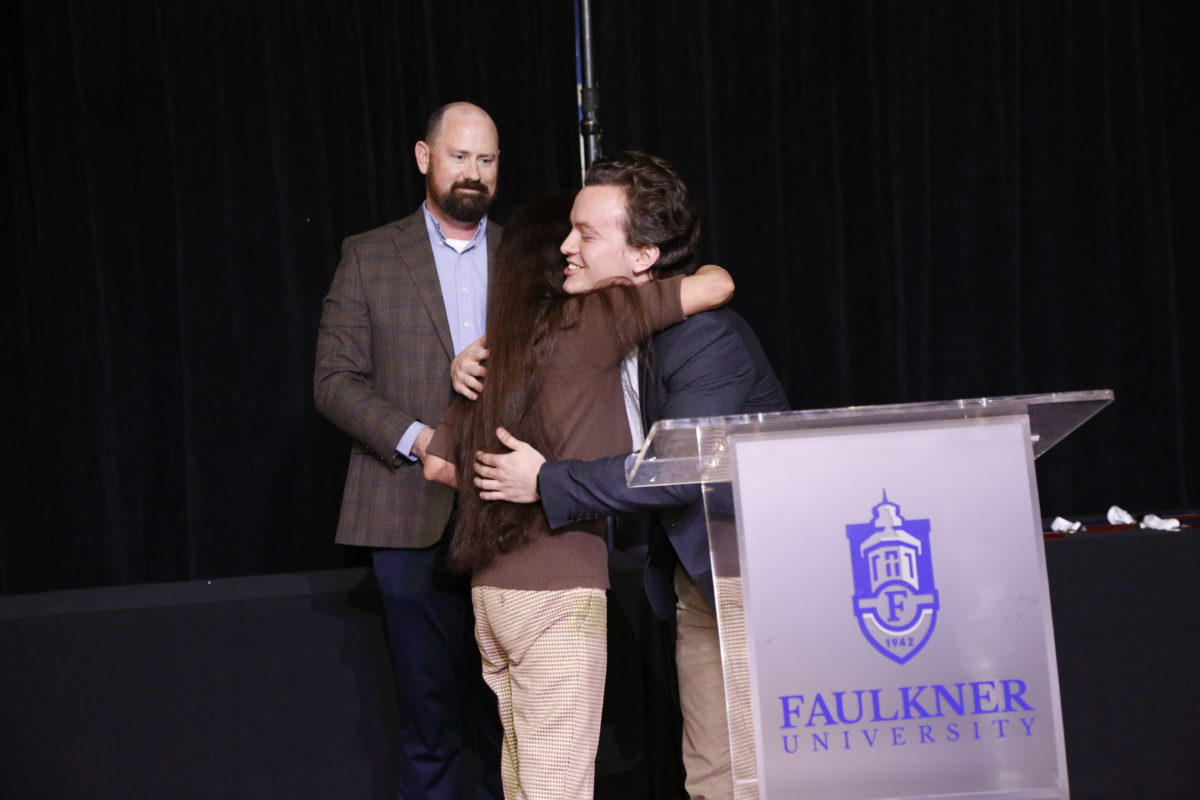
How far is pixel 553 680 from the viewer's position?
171cm

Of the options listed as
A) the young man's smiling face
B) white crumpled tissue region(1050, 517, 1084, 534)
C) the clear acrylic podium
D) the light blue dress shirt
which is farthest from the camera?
white crumpled tissue region(1050, 517, 1084, 534)

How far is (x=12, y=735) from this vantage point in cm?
253

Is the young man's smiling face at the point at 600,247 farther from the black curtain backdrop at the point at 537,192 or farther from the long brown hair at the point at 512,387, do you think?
the black curtain backdrop at the point at 537,192

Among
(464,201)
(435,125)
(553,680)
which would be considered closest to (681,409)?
(553,680)

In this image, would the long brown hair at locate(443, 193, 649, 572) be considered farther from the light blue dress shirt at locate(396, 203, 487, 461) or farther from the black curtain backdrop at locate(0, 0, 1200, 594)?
the black curtain backdrop at locate(0, 0, 1200, 594)

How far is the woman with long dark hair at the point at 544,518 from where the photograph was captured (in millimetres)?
1715

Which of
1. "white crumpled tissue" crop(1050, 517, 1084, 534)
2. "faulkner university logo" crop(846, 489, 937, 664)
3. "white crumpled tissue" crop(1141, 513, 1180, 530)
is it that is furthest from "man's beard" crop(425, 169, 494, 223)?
"white crumpled tissue" crop(1141, 513, 1180, 530)

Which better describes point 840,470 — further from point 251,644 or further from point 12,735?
point 12,735

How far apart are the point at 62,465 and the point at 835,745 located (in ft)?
8.25

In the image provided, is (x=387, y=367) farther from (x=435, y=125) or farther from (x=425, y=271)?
(x=435, y=125)

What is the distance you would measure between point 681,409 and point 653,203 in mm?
361

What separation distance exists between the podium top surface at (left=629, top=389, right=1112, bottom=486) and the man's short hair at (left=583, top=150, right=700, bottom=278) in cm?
53

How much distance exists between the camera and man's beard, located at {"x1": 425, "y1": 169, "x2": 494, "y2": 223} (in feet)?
8.29

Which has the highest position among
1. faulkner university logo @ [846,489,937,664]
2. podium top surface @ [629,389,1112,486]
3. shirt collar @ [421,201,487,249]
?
shirt collar @ [421,201,487,249]
